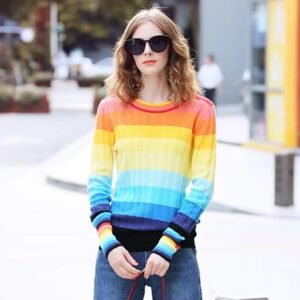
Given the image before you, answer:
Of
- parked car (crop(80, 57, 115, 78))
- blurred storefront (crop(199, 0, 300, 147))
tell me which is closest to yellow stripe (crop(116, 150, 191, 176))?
blurred storefront (crop(199, 0, 300, 147))

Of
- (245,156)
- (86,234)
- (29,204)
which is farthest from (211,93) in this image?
(86,234)

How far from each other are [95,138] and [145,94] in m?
0.25

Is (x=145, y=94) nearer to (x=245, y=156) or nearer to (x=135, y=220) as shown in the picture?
(x=135, y=220)

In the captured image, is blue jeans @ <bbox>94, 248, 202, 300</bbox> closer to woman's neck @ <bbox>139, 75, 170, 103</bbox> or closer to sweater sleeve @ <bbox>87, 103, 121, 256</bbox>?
sweater sleeve @ <bbox>87, 103, 121, 256</bbox>

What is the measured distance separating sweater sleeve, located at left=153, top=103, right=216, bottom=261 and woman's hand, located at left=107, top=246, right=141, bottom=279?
103 mm

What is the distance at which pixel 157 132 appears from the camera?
3.21m

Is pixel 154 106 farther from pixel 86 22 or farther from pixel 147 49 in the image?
pixel 86 22

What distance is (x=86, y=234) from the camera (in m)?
9.28

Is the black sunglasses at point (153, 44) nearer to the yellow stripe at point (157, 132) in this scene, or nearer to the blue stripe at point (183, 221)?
the yellow stripe at point (157, 132)

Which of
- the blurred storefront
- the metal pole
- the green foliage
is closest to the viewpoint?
the blurred storefront

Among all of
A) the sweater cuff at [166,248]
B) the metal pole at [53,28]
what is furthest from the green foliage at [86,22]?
the sweater cuff at [166,248]

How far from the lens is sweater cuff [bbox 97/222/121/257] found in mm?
3158

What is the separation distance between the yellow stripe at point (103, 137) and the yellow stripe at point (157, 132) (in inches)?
3.3

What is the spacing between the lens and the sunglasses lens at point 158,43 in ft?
10.7
